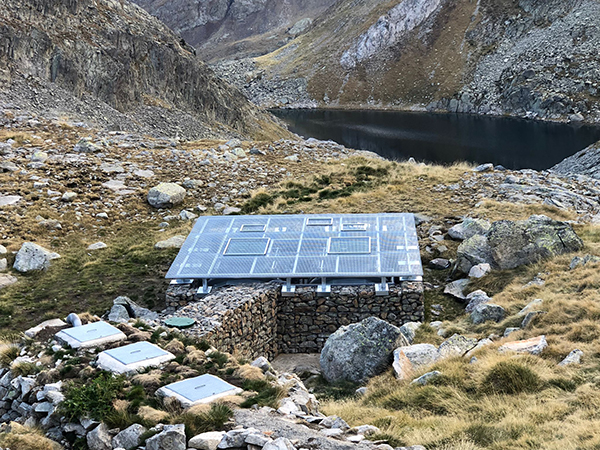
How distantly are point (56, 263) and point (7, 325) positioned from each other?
4.56 m

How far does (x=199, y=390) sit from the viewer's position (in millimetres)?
10617

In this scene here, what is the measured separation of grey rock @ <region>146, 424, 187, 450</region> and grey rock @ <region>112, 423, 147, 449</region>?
0.33 m

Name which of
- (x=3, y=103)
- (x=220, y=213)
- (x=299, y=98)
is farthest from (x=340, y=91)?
(x=220, y=213)

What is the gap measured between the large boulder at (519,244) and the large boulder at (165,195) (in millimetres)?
13544

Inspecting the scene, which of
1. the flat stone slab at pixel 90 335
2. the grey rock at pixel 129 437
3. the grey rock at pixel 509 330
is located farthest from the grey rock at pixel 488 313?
the grey rock at pixel 129 437

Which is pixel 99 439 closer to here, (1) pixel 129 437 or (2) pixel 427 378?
(1) pixel 129 437

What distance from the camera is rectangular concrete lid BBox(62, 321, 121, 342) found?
12867mm

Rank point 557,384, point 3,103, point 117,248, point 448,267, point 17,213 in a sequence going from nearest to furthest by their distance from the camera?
1. point 557,384
2. point 448,267
3. point 117,248
4. point 17,213
5. point 3,103

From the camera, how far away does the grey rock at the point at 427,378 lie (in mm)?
12312

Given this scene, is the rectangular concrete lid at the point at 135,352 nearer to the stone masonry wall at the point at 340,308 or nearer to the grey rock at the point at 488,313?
the stone masonry wall at the point at 340,308

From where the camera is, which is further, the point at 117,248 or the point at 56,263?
the point at 117,248

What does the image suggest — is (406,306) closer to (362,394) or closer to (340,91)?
(362,394)

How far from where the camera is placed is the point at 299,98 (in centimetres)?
12744

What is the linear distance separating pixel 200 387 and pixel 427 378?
4.75 metres
